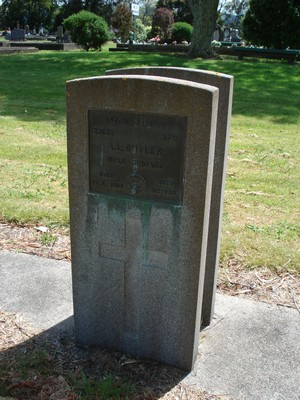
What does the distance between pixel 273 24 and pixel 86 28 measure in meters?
9.40

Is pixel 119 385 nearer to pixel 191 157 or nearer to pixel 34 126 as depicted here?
pixel 191 157

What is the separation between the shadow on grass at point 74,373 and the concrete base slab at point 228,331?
18 centimetres

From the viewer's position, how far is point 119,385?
268cm

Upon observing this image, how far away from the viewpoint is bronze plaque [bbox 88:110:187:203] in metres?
2.45

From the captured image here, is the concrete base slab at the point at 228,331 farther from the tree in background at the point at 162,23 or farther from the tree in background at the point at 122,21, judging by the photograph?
the tree in background at the point at 162,23

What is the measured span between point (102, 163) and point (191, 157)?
53 cm

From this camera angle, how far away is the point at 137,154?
2.55m

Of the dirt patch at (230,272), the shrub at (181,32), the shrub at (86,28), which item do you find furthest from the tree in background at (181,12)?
the dirt patch at (230,272)

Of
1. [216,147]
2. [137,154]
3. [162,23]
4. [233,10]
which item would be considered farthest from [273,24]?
[233,10]

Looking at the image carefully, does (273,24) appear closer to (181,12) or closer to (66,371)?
(66,371)

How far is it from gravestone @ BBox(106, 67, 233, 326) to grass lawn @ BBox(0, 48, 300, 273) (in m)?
1.10

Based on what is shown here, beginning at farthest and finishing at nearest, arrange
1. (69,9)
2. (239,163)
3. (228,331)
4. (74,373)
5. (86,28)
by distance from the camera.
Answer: (69,9) < (86,28) < (239,163) < (228,331) < (74,373)

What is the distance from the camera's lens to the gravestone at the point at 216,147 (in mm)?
2748

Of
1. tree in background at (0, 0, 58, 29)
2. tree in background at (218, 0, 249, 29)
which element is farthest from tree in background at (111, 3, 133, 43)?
tree in background at (218, 0, 249, 29)
